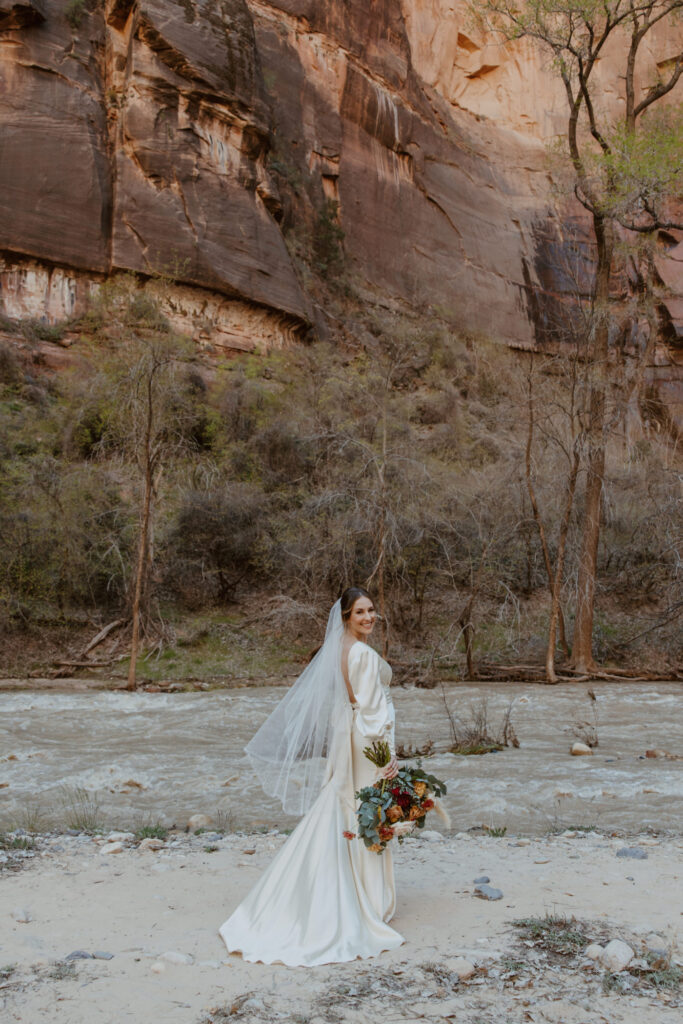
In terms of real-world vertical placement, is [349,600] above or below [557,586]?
above

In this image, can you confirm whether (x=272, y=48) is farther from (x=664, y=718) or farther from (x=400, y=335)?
(x=664, y=718)

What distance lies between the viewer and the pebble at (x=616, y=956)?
3264 millimetres

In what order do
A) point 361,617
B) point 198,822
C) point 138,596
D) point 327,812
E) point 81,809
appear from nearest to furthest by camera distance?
point 327,812 → point 361,617 → point 198,822 → point 81,809 → point 138,596

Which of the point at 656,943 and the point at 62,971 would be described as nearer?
the point at 62,971

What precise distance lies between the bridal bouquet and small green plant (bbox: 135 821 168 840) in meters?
2.66

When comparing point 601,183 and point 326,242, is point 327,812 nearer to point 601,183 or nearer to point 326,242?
point 601,183

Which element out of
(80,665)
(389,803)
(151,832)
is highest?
(389,803)

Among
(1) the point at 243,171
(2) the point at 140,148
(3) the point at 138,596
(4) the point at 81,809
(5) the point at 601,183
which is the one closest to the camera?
(4) the point at 81,809

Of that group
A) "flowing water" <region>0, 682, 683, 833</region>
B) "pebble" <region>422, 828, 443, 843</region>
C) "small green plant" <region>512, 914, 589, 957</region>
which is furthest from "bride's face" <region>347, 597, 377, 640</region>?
"flowing water" <region>0, 682, 683, 833</region>

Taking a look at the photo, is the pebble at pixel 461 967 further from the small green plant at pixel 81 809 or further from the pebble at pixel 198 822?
the small green plant at pixel 81 809

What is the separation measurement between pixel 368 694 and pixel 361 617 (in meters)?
0.38

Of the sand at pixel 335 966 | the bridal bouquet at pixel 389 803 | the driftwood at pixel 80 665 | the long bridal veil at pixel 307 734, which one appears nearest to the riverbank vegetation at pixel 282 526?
the driftwood at pixel 80 665

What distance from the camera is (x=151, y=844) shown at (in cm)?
558

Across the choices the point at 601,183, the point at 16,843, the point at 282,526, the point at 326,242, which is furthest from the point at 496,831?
the point at 326,242
